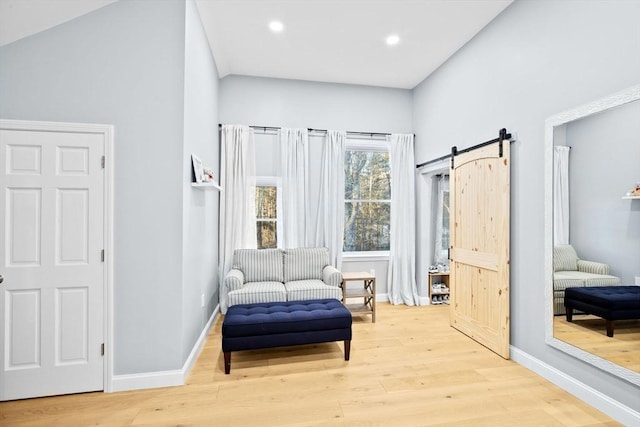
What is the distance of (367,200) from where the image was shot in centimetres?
495

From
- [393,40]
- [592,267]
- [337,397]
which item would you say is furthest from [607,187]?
[393,40]

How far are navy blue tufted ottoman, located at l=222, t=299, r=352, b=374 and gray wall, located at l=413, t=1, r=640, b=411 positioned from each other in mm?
1692

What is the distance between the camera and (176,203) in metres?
2.49

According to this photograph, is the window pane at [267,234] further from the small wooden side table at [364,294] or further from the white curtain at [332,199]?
the small wooden side table at [364,294]

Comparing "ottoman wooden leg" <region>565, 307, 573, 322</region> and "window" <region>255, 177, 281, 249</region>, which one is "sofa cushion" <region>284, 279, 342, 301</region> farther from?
"ottoman wooden leg" <region>565, 307, 573, 322</region>

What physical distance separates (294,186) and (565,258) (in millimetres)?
3205

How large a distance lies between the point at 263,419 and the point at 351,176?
3.59m

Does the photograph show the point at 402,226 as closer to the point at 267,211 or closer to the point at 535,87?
the point at 267,211

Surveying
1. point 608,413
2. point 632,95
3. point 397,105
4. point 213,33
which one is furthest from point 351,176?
point 608,413

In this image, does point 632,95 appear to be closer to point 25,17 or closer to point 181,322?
point 181,322

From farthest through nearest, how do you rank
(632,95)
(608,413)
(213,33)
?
(213,33) < (608,413) < (632,95)

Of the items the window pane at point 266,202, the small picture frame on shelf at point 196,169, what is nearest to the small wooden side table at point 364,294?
the window pane at point 266,202

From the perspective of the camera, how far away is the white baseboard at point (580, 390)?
1987 mm

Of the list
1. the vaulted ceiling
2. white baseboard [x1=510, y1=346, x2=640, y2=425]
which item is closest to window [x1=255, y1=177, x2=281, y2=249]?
the vaulted ceiling
